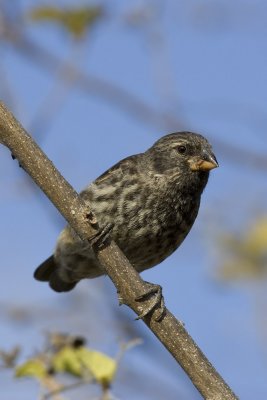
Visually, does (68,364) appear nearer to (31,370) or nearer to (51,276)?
(31,370)

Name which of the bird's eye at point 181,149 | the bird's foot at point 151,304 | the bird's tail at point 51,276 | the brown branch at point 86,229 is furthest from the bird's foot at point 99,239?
the bird's tail at point 51,276

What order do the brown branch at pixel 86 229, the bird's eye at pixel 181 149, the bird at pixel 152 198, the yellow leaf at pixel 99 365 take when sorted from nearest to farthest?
the brown branch at pixel 86 229
the yellow leaf at pixel 99 365
the bird at pixel 152 198
the bird's eye at pixel 181 149

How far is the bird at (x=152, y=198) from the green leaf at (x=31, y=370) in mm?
1070

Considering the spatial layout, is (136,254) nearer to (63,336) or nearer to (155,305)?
(63,336)

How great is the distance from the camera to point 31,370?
3131 mm

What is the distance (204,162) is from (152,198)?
14.2 inches

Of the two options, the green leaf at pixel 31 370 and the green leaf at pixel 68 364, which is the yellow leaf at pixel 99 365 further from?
the green leaf at pixel 31 370

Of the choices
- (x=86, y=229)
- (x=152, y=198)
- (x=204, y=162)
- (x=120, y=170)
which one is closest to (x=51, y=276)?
(x=120, y=170)

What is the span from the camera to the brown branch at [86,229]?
2520 millimetres

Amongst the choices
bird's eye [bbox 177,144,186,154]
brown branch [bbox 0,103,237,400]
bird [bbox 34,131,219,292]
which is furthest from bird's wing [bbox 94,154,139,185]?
brown branch [bbox 0,103,237,400]

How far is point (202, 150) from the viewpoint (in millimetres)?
4504

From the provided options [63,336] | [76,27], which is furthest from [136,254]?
[76,27]

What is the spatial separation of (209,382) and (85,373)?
78cm

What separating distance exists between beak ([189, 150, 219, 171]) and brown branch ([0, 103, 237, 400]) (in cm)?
178
